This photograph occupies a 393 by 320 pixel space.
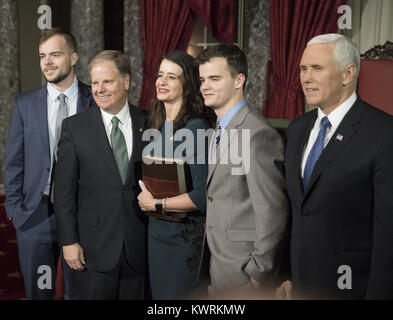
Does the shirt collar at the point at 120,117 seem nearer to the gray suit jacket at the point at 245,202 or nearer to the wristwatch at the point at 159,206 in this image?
the wristwatch at the point at 159,206

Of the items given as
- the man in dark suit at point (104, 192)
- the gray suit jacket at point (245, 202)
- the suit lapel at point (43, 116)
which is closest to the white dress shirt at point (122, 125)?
the man in dark suit at point (104, 192)

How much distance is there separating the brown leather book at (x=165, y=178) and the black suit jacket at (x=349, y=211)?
535 mm

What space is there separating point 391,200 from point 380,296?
37 cm

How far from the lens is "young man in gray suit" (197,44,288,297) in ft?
6.57

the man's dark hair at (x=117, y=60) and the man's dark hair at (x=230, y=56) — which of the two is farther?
the man's dark hair at (x=117, y=60)

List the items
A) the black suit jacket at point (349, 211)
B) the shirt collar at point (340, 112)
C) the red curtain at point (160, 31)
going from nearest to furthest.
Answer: the black suit jacket at point (349, 211) → the shirt collar at point (340, 112) → the red curtain at point (160, 31)

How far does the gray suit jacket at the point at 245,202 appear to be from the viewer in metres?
2.00

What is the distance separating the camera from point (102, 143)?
246cm

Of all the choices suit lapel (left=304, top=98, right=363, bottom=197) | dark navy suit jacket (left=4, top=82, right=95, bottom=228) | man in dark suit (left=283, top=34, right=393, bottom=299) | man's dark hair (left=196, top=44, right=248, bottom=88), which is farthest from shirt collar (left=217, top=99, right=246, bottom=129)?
dark navy suit jacket (left=4, top=82, right=95, bottom=228)

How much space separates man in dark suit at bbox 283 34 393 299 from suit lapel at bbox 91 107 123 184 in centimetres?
91

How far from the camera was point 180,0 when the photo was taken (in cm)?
576

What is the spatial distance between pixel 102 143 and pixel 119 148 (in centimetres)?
9

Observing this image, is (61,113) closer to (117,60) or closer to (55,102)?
(55,102)
